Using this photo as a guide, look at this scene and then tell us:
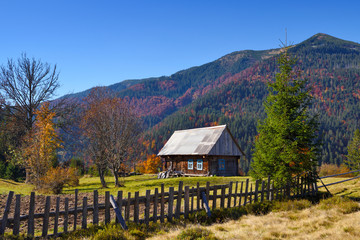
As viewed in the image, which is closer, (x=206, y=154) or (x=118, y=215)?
(x=118, y=215)

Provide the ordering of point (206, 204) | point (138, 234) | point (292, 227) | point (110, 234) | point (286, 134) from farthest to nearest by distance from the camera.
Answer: point (286, 134) < point (206, 204) < point (292, 227) < point (138, 234) < point (110, 234)

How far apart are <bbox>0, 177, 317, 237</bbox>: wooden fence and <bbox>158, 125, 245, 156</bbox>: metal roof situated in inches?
712

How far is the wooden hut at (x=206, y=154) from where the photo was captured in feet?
111

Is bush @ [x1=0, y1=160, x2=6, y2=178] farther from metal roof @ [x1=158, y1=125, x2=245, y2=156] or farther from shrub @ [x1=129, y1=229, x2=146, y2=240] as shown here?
shrub @ [x1=129, y1=229, x2=146, y2=240]

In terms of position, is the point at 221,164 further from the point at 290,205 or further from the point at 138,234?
the point at 138,234

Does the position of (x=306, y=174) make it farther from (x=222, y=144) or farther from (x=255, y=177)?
(x=222, y=144)

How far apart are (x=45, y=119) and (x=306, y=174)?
87.4 ft

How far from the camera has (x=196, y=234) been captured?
771cm

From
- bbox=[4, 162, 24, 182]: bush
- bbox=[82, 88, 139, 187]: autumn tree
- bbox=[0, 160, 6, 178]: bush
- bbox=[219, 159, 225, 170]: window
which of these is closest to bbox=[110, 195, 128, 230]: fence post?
bbox=[82, 88, 139, 187]: autumn tree

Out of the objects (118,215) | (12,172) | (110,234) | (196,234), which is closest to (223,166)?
(118,215)

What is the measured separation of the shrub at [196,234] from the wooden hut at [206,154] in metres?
24.6

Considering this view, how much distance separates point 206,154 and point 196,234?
82.0ft

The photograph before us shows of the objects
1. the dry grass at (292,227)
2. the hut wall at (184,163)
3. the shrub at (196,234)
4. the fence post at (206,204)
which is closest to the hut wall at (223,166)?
the hut wall at (184,163)

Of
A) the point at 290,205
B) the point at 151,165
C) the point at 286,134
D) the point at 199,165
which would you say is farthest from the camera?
the point at 151,165
